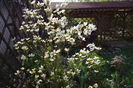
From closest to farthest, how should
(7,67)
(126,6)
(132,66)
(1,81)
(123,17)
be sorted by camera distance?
(1,81) → (7,67) → (132,66) → (126,6) → (123,17)

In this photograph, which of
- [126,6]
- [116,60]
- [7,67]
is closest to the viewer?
[7,67]

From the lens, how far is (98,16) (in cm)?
722

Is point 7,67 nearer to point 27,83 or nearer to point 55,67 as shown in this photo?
point 27,83

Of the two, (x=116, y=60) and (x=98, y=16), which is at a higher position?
(x=98, y=16)

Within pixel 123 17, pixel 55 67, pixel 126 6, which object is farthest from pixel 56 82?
pixel 123 17

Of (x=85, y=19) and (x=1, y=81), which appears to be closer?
(x=1, y=81)

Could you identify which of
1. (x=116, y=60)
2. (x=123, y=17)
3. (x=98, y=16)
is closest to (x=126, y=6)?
(x=123, y=17)

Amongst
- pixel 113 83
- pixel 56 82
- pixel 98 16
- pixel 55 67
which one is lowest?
pixel 113 83

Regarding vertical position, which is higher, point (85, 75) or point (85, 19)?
point (85, 19)

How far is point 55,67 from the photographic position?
213cm

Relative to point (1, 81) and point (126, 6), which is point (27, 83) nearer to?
point (1, 81)

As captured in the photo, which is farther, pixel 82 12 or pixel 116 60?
pixel 82 12

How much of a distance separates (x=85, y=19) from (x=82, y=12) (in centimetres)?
54

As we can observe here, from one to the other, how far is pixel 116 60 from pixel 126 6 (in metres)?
4.58
